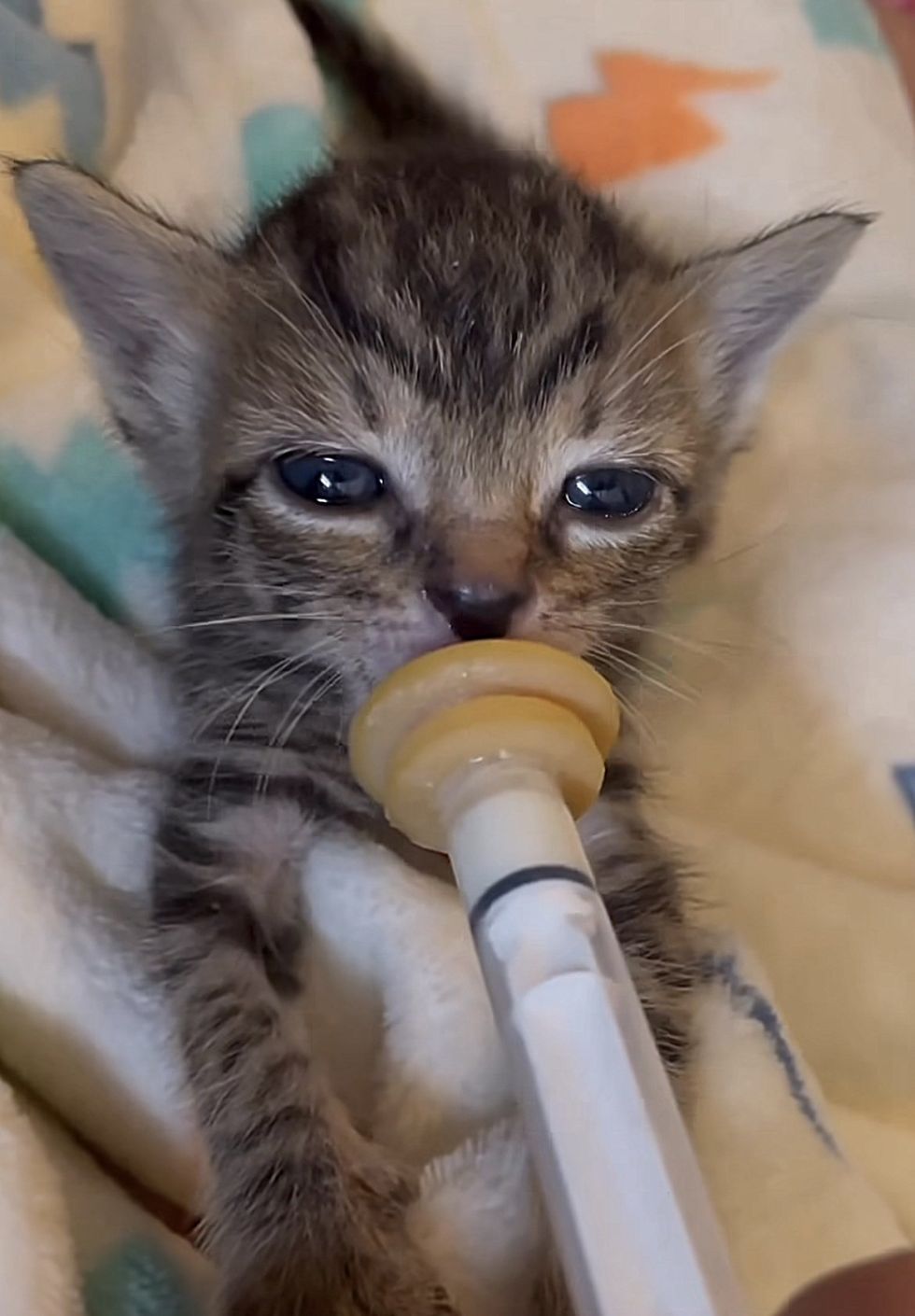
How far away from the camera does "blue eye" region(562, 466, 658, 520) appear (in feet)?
3.56

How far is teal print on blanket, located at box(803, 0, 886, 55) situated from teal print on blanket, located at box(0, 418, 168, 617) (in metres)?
0.94

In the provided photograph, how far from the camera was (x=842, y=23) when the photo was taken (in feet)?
5.74

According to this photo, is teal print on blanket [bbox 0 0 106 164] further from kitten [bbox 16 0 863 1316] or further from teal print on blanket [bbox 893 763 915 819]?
teal print on blanket [bbox 893 763 915 819]

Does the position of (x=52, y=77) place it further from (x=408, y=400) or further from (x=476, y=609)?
(x=476, y=609)

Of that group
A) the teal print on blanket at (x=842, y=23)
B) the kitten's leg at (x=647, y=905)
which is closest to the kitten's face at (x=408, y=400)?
the kitten's leg at (x=647, y=905)

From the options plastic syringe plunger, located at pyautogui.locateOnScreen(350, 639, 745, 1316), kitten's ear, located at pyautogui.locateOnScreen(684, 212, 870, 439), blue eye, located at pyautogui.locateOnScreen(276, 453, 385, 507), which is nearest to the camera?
plastic syringe plunger, located at pyautogui.locateOnScreen(350, 639, 745, 1316)

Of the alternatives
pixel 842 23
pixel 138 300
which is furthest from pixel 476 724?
pixel 842 23

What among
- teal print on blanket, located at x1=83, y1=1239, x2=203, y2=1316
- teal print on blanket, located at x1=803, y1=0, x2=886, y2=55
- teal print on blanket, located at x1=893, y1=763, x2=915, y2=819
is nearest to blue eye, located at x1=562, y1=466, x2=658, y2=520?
teal print on blanket, located at x1=893, y1=763, x2=915, y2=819

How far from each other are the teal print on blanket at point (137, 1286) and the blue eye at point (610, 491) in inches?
21.2

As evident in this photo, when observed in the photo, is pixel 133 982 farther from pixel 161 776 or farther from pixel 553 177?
pixel 553 177

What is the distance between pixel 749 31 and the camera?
1.70m

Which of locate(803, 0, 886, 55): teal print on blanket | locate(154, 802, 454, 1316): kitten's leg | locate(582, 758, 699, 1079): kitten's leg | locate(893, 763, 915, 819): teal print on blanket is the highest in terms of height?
locate(803, 0, 886, 55): teal print on blanket

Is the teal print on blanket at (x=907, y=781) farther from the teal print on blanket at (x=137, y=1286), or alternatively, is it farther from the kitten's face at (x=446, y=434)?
the teal print on blanket at (x=137, y=1286)

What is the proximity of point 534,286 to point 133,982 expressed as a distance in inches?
21.3
